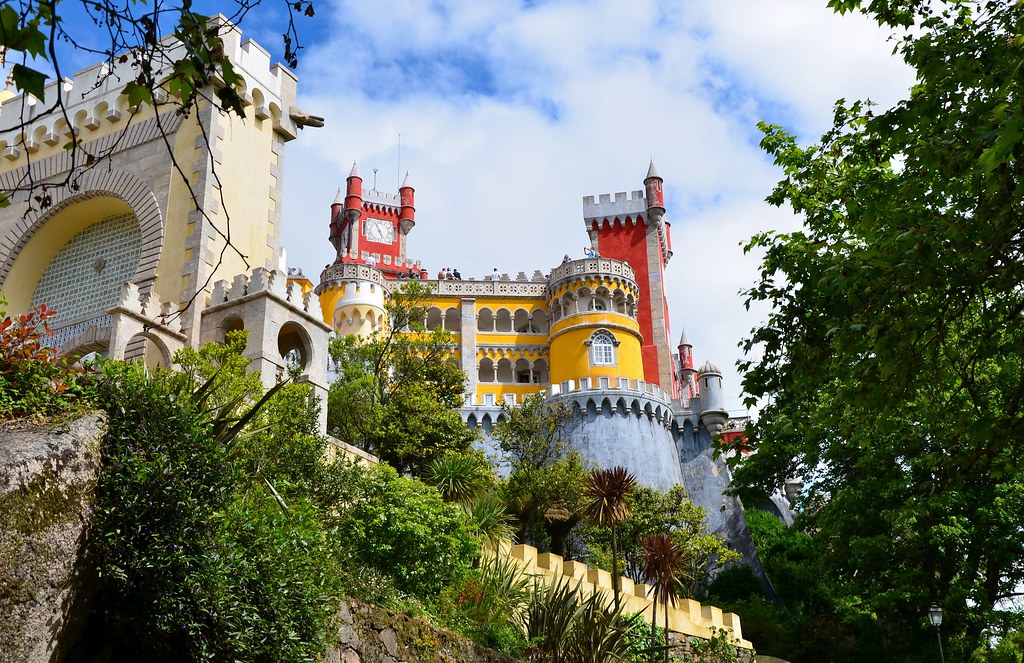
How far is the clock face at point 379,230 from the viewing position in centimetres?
7938

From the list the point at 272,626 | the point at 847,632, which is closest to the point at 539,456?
the point at 847,632

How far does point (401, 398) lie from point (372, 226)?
171 feet

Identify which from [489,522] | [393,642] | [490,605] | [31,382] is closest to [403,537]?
A: [490,605]

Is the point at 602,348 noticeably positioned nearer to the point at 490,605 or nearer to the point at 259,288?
the point at 259,288

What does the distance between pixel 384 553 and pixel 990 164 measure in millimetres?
13102

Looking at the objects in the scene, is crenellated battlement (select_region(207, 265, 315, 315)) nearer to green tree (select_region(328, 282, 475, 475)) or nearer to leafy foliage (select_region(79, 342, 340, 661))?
green tree (select_region(328, 282, 475, 475))

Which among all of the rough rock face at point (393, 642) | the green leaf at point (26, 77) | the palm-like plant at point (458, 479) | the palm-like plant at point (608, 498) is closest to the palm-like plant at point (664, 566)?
the palm-like plant at point (608, 498)

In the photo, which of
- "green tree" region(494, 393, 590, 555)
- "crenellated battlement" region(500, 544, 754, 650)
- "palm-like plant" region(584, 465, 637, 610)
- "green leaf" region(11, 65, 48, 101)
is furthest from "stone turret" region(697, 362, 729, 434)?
"green leaf" region(11, 65, 48, 101)

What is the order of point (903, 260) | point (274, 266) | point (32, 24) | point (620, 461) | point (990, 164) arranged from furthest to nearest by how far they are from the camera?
point (620, 461), point (274, 266), point (903, 260), point (990, 164), point (32, 24)

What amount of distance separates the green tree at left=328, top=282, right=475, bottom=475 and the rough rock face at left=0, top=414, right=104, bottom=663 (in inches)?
718

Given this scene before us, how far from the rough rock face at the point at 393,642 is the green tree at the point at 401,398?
12800 millimetres

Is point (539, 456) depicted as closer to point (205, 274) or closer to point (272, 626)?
point (205, 274)

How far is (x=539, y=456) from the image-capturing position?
39.5 metres

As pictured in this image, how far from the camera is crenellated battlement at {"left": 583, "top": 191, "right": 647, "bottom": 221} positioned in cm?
6156
